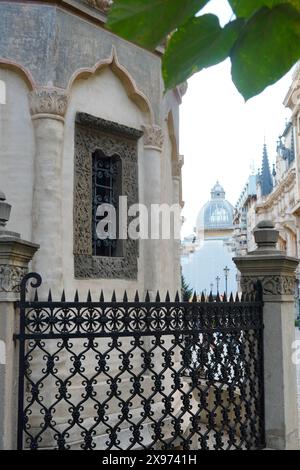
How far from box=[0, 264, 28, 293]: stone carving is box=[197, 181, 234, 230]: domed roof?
3212 inches

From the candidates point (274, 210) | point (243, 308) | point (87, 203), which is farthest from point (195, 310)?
point (274, 210)

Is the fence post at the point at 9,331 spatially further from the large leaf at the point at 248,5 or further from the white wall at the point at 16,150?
the large leaf at the point at 248,5

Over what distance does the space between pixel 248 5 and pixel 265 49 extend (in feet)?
0.38

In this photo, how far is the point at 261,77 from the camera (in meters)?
1.37

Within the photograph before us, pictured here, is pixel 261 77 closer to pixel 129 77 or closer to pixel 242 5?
pixel 242 5

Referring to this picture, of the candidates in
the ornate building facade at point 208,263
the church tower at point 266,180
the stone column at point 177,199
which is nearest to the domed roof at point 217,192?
the ornate building facade at point 208,263

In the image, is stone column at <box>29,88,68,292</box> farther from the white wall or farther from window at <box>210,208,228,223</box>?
window at <box>210,208,228,223</box>

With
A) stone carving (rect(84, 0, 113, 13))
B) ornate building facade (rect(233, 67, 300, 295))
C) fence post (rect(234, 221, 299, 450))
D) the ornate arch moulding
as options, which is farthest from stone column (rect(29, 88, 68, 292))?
ornate building facade (rect(233, 67, 300, 295))

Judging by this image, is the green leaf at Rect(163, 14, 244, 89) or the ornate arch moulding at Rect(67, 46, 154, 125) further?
the ornate arch moulding at Rect(67, 46, 154, 125)

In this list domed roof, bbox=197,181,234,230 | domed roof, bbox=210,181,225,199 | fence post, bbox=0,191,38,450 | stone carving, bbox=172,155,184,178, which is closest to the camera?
fence post, bbox=0,191,38,450

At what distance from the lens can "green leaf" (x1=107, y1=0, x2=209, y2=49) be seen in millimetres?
1334

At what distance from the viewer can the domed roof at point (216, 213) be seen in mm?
89500

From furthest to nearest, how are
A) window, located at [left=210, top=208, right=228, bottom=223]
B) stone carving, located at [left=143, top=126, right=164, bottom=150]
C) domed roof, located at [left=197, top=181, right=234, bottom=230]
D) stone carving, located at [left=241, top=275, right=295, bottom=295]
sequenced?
window, located at [left=210, top=208, right=228, bottom=223], domed roof, located at [left=197, top=181, right=234, bottom=230], stone carving, located at [left=143, top=126, right=164, bottom=150], stone carving, located at [left=241, top=275, right=295, bottom=295]

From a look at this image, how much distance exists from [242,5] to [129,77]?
627 cm
